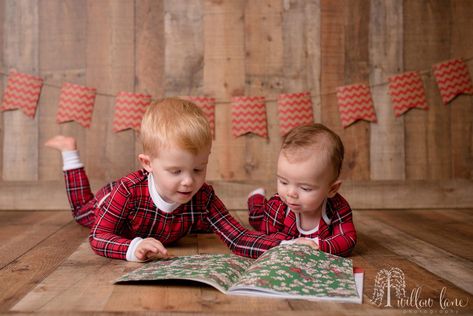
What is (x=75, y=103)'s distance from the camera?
9.34ft

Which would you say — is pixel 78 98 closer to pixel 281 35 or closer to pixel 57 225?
pixel 57 225

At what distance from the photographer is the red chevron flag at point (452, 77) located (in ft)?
9.51

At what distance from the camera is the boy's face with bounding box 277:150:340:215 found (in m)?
1.67

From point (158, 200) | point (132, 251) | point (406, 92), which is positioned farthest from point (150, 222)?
point (406, 92)

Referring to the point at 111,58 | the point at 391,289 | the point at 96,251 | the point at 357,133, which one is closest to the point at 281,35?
the point at 357,133

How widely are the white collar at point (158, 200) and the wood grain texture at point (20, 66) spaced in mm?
1325

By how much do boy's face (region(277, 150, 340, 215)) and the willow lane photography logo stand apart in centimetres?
38

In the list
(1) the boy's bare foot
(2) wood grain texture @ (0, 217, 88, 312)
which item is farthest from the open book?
(1) the boy's bare foot

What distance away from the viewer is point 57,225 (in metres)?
2.38

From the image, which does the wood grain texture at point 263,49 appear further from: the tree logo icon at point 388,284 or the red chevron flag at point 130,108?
the tree logo icon at point 388,284

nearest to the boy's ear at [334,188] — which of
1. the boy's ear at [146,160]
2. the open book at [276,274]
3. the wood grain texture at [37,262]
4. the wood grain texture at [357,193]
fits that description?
the open book at [276,274]

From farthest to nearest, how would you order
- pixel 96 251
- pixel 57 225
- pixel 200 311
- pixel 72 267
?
pixel 57 225 → pixel 96 251 → pixel 72 267 → pixel 200 311

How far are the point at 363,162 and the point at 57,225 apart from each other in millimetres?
1450

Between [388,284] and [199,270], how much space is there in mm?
415
